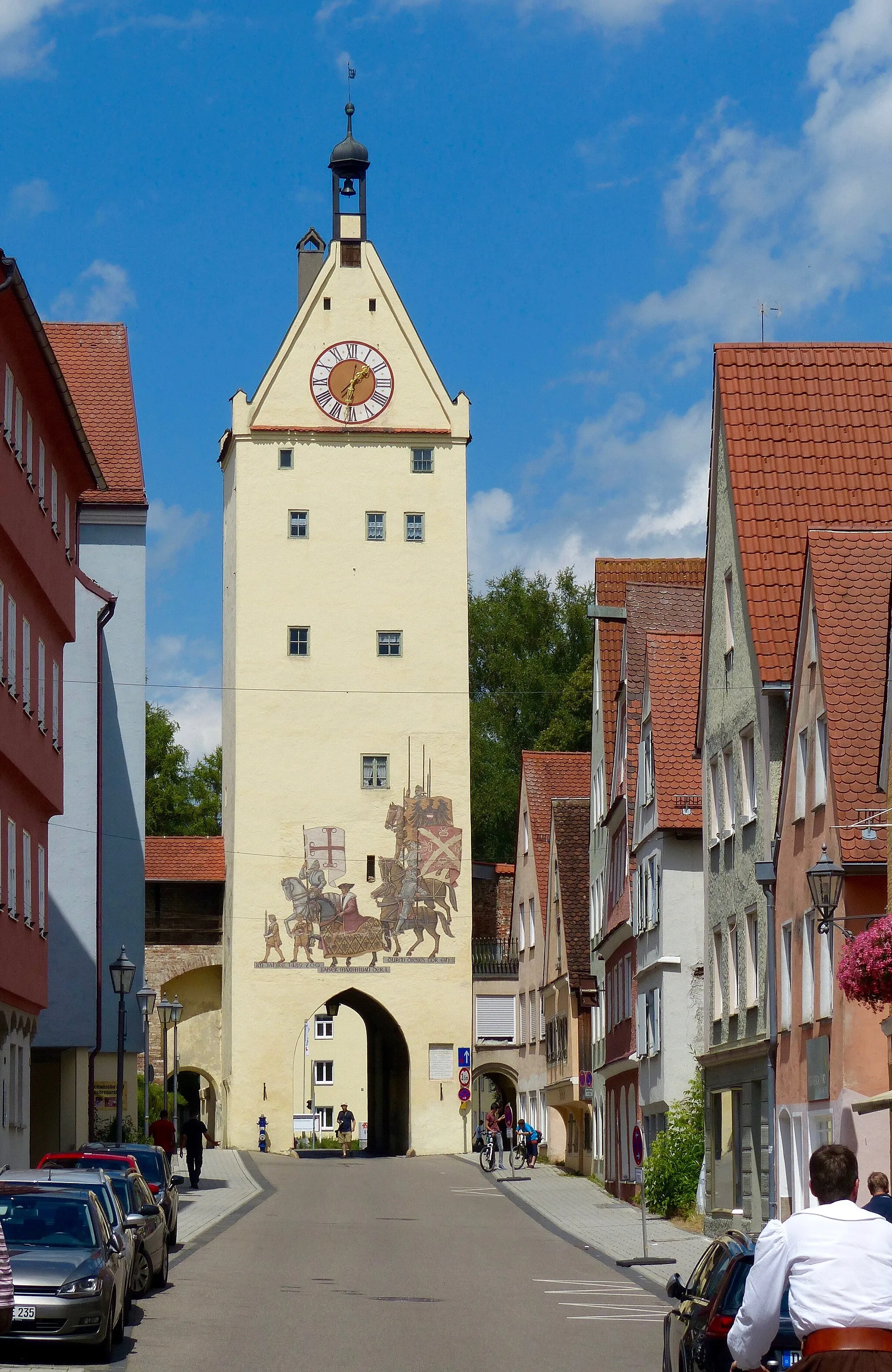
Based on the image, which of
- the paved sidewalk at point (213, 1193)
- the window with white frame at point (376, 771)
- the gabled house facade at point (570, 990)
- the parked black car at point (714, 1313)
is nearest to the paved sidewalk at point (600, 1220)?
the gabled house facade at point (570, 990)

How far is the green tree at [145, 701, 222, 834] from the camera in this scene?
82.5 m

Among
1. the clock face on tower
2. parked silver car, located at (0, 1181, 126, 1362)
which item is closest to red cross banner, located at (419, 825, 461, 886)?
the clock face on tower

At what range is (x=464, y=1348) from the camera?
16.4 metres

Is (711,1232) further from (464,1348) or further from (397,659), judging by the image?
(397,659)

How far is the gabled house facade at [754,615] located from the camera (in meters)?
29.2

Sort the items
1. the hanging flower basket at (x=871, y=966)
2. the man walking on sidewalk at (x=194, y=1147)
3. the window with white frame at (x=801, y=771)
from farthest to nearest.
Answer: the man walking on sidewalk at (x=194, y=1147) < the window with white frame at (x=801, y=771) < the hanging flower basket at (x=871, y=966)

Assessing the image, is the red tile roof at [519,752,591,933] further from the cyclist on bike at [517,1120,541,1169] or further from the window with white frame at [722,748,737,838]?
the window with white frame at [722,748,737,838]

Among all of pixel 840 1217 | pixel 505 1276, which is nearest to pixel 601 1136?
pixel 505 1276

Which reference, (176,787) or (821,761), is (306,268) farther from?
(821,761)

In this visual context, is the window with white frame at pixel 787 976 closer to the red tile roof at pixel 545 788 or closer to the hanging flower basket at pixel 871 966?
the hanging flower basket at pixel 871 966

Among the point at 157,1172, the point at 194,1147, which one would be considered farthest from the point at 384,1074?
the point at 157,1172

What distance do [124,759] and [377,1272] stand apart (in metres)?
21.2

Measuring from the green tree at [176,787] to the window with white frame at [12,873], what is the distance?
52.3 m

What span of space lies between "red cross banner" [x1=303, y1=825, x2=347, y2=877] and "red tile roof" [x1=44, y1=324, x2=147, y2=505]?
59.1 feet
